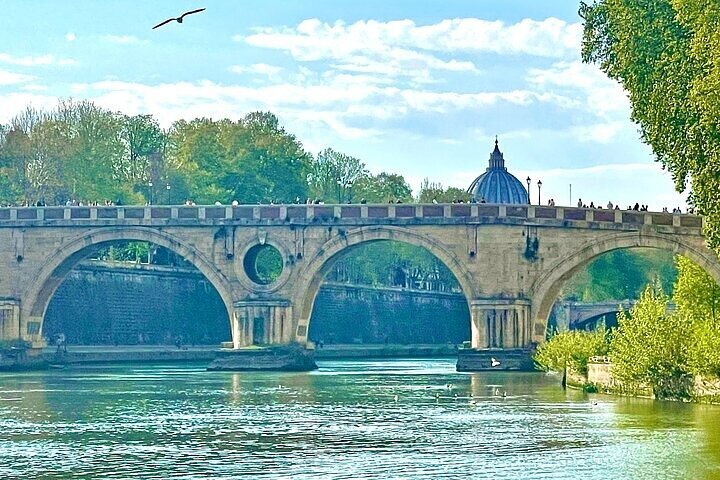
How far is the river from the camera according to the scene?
35375 mm

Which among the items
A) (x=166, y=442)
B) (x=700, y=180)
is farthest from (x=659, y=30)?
(x=166, y=442)

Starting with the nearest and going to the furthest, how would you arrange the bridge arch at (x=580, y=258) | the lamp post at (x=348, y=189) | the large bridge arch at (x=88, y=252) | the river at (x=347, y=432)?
1. the river at (x=347, y=432)
2. the bridge arch at (x=580, y=258)
3. the large bridge arch at (x=88, y=252)
4. the lamp post at (x=348, y=189)

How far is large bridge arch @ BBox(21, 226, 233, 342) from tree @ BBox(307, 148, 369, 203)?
35.9 meters

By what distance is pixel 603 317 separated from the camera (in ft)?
345

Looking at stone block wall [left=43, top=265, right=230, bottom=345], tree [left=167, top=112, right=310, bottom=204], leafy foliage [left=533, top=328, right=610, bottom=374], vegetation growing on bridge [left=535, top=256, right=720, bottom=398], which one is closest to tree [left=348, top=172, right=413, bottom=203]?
tree [left=167, top=112, right=310, bottom=204]

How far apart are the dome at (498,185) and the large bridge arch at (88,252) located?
79977 mm

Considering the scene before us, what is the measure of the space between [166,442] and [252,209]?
1431 inches

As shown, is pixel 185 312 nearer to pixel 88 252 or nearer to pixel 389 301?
pixel 88 252

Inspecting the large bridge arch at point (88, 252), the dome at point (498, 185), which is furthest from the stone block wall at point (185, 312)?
the dome at point (498, 185)

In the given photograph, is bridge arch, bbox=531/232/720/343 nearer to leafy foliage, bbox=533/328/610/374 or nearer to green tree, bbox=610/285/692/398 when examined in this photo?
leafy foliage, bbox=533/328/610/374

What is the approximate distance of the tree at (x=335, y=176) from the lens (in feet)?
377

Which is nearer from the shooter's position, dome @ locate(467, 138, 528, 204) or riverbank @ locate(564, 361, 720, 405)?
riverbank @ locate(564, 361, 720, 405)

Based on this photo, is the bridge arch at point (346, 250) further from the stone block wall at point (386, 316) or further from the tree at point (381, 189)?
the tree at point (381, 189)

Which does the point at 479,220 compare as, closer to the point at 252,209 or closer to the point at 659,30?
the point at 252,209
